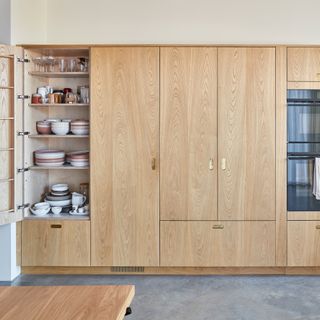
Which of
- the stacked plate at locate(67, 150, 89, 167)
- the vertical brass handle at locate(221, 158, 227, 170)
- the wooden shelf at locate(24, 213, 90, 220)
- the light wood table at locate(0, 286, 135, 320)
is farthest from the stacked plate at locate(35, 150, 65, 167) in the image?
the light wood table at locate(0, 286, 135, 320)

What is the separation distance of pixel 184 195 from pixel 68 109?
60.3 inches

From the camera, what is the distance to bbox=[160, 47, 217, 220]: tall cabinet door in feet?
13.2

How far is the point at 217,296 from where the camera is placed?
3584 mm

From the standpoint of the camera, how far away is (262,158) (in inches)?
159

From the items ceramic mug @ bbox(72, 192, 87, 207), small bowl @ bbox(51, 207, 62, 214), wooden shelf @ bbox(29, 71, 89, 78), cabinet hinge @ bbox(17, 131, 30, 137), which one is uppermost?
wooden shelf @ bbox(29, 71, 89, 78)

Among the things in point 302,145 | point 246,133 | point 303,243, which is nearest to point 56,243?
point 246,133

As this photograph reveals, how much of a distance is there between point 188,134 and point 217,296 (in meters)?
1.45

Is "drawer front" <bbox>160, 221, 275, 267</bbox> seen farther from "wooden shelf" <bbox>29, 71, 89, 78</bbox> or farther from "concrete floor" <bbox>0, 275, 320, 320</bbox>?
"wooden shelf" <bbox>29, 71, 89, 78</bbox>

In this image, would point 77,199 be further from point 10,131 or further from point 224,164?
point 224,164
